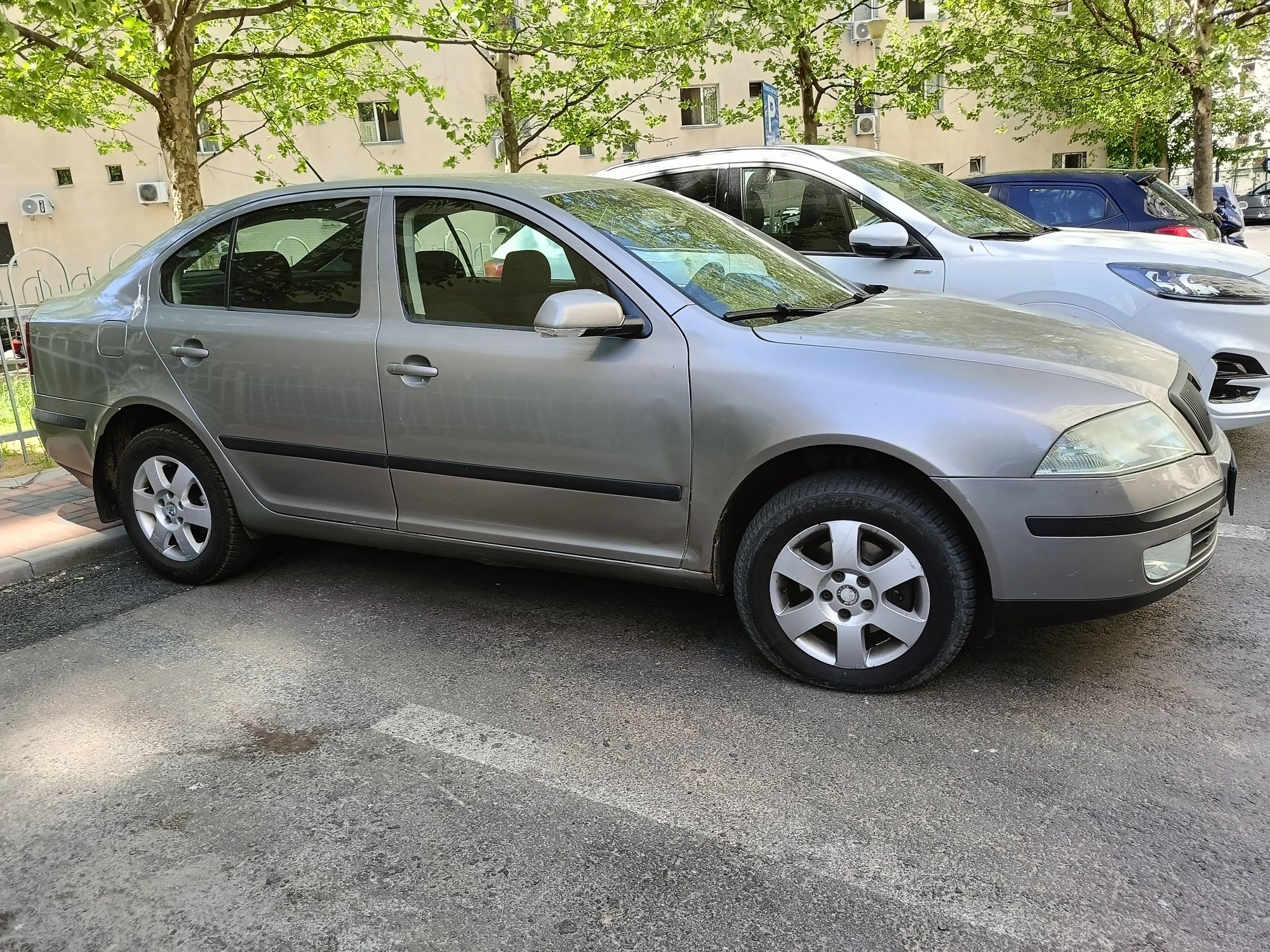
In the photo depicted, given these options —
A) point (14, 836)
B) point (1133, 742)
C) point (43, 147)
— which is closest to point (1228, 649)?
point (1133, 742)

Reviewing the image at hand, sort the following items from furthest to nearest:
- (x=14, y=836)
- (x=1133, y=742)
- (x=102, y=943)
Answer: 1. (x=1133, y=742)
2. (x=14, y=836)
3. (x=102, y=943)

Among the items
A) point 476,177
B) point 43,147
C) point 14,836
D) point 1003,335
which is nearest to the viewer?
point 14,836

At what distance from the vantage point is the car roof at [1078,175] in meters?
9.00

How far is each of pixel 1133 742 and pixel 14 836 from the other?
3033mm

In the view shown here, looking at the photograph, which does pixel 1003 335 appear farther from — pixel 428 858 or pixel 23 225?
pixel 23 225

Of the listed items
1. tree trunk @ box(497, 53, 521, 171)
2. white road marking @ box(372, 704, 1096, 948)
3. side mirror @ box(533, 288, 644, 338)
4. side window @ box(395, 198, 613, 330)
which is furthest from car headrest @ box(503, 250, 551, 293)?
tree trunk @ box(497, 53, 521, 171)

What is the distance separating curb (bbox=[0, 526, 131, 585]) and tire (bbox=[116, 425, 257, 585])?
1.72 feet

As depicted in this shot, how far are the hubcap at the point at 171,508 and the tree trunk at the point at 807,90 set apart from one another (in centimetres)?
1199

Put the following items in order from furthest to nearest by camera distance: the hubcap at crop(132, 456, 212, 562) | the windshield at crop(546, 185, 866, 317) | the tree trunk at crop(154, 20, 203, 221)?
the tree trunk at crop(154, 20, 203, 221) → the hubcap at crop(132, 456, 212, 562) → the windshield at crop(546, 185, 866, 317)

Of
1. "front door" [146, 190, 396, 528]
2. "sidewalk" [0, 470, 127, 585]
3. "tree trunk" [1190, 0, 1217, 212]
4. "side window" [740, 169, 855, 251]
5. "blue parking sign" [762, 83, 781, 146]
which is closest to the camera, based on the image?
"front door" [146, 190, 396, 528]

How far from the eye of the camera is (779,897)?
241 centimetres

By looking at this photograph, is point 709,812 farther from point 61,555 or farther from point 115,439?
point 61,555

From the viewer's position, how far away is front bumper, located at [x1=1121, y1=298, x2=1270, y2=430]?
5.21 m

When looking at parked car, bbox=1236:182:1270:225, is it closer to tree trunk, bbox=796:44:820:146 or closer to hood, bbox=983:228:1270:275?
tree trunk, bbox=796:44:820:146
